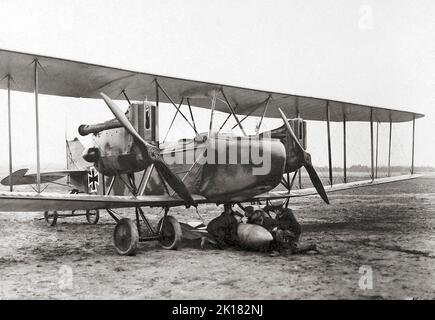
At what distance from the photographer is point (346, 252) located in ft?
23.7

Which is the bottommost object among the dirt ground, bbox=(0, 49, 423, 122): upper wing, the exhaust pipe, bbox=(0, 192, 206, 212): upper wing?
the dirt ground

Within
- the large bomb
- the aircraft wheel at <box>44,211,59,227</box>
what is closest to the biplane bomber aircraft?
the large bomb

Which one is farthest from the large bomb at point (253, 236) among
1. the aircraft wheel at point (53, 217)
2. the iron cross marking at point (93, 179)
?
the aircraft wheel at point (53, 217)

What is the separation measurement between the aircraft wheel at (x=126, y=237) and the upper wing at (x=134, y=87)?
8.88 ft

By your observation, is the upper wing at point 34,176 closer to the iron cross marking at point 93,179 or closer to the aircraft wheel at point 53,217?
the iron cross marking at point 93,179

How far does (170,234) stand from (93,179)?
4512mm

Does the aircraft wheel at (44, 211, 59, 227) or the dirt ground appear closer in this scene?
the dirt ground

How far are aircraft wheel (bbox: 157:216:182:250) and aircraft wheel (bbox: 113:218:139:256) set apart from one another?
26.5 inches

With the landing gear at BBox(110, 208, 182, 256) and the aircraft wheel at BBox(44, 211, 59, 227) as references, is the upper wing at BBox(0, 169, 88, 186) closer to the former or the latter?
the aircraft wheel at BBox(44, 211, 59, 227)

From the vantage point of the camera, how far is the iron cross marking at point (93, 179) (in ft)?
37.8

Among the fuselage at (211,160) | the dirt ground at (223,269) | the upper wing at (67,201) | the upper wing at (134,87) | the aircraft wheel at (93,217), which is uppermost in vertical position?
→ the upper wing at (134,87)

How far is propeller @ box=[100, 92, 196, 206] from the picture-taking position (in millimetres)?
6996

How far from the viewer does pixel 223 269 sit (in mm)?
6199
